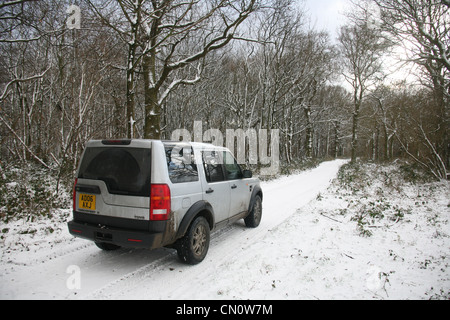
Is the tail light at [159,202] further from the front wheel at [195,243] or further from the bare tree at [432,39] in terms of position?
the bare tree at [432,39]

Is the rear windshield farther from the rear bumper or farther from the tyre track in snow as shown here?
the tyre track in snow

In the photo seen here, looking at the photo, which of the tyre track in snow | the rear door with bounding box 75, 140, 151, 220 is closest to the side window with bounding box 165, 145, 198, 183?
the rear door with bounding box 75, 140, 151, 220

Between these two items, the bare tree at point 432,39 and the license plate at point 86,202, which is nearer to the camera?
the license plate at point 86,202

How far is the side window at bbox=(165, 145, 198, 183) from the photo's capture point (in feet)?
11.7

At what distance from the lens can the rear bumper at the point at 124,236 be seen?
3.19 meters

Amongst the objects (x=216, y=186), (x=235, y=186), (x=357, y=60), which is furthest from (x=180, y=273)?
(x=357, y=60)

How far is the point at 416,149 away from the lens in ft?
39.8

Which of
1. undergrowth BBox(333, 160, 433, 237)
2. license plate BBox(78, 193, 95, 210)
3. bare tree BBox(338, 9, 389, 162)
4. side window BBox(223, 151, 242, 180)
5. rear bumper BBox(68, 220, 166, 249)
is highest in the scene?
Result: bare tree BBox(338, 9, 389, 162)

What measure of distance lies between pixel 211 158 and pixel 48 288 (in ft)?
9.96

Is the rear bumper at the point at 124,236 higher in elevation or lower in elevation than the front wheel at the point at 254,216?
higher

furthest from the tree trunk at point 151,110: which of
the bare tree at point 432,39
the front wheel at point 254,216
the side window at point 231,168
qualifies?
the bare tree at point 432,39

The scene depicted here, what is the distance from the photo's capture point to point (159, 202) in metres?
3.28

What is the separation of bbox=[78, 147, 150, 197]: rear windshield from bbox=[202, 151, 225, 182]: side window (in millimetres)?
1248

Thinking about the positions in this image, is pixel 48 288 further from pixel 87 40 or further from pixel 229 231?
pixel 87 40
